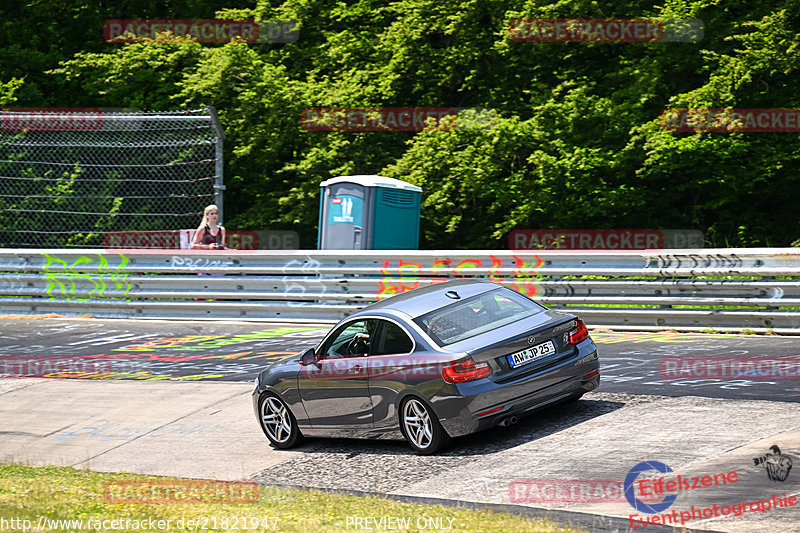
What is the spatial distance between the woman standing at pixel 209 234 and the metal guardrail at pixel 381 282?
0.21 m

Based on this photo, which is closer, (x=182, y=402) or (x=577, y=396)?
(x=577, y=396)

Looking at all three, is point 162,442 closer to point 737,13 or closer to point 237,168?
point 237,168

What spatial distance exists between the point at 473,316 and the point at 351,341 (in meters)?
1.18

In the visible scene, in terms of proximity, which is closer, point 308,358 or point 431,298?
point 431,298

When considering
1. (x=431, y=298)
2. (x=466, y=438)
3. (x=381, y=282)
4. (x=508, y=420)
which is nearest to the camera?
(x=508, y=420)

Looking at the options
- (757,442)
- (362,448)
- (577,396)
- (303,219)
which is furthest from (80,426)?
(303,219)

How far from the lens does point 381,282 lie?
15.3 meters

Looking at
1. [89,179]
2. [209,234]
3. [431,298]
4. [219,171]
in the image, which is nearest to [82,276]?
[89,179]

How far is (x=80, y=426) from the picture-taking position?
11.1 m

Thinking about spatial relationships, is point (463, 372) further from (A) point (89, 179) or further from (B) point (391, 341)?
(A) point (89, 179)

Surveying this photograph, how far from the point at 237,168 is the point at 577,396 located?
15.6m

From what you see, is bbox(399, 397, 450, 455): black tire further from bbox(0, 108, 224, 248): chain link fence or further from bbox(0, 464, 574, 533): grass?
bbox(0, 108, 224, 248): chain link fence

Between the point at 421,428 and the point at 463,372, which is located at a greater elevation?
the point at 463,372

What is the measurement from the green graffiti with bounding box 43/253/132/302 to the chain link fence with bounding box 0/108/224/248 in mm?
976
